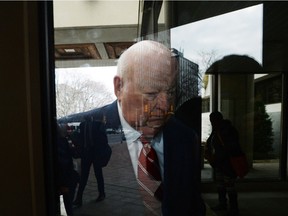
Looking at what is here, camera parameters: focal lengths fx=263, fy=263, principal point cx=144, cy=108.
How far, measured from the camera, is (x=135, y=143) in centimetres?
100

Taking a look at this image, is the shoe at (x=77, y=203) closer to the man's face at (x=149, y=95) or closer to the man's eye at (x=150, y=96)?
the man's face at (x=149, y=95)

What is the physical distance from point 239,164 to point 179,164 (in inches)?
9.5

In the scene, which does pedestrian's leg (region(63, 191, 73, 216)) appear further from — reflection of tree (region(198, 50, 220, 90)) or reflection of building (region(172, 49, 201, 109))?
reflection of tree (region(198, 50, 220, 90))

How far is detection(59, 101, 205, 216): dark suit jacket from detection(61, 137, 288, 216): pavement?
4 centimetres

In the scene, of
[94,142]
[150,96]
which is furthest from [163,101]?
[94,142]

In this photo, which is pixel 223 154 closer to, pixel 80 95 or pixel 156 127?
pixel 156 127

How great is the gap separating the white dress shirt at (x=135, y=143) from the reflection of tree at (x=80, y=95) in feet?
0.27

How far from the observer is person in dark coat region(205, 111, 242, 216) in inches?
39.4

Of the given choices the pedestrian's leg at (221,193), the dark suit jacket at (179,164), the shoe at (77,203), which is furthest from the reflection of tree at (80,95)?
the pedestrian's leg at (221,193)

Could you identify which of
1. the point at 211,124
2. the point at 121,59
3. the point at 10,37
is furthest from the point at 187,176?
the point at 10,37

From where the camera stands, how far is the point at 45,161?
3.07 ft

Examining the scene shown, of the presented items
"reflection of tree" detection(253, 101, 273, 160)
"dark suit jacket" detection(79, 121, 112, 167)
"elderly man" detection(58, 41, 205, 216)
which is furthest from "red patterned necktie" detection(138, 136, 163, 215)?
"reflection of tree" detection(253, 101, 273, 160)

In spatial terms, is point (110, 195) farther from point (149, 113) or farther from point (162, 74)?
point (162, 74)

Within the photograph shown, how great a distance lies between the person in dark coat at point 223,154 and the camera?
1.00 meters
